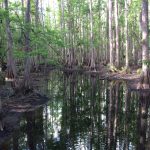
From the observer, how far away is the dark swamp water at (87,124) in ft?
31.1

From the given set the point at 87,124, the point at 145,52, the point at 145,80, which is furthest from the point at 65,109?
the point at 145,52

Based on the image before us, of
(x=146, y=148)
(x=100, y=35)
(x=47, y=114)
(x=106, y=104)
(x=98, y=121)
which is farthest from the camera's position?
(x=100, y=35)

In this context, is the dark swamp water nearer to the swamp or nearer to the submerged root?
the swamp

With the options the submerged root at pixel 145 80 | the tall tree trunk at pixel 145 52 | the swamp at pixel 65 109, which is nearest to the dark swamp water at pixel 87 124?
the swamp at pixel 65 109

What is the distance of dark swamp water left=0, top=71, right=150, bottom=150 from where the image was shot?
9.49m

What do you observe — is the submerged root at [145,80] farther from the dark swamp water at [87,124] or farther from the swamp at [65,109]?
the dark swamp water at [87,124]

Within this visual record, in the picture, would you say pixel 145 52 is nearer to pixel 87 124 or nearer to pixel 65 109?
pixel 65 109

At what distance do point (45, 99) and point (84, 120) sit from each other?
4.34m

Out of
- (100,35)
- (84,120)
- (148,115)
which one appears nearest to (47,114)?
(84,120)

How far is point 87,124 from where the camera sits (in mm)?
11703

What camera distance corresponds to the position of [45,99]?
16250 mm

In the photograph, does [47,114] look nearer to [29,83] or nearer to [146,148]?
[29,83]

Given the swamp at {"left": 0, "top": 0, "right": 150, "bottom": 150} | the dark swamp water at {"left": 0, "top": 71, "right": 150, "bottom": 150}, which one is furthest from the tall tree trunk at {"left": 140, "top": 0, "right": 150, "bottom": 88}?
the dark swamp water at {"left": 0, "top": 71, "right": 150, "bottom": 150}

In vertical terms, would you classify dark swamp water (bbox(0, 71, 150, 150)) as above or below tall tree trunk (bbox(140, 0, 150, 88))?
below
